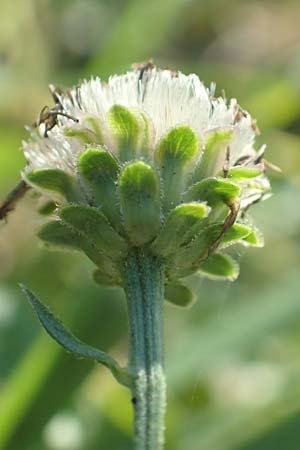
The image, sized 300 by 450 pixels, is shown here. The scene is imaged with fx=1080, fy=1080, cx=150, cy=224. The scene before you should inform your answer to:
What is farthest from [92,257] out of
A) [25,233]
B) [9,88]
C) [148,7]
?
[148,7]

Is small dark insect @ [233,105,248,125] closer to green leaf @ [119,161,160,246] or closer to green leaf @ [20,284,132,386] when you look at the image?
green leaf @ [119,161,160,246]

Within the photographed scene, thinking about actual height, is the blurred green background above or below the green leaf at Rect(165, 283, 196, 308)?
above

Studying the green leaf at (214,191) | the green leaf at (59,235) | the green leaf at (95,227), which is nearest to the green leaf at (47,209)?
the green leaf at (59,235)

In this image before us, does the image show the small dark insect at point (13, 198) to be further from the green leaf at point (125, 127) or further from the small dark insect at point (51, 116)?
the green leaf at point (125, 127)

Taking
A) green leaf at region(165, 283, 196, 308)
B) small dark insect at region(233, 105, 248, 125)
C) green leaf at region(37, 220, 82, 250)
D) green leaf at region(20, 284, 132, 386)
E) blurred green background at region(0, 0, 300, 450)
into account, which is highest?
blurred green background at region(0, 0, 300, 450)

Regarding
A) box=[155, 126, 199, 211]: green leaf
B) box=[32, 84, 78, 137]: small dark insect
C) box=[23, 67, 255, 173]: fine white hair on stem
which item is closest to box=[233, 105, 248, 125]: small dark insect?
box=[23, 67, 255, 173]: fine white hair on stem

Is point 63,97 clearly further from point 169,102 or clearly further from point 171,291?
point 171,291

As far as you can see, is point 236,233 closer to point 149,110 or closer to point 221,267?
point 221,267
